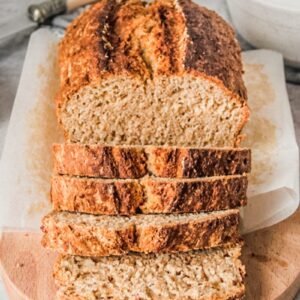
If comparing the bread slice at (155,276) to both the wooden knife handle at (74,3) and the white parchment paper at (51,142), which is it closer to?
the white parchment paper at (51,142)

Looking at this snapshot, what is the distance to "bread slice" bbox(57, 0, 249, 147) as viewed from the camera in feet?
14.3

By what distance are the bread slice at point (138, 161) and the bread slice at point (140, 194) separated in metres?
0.07

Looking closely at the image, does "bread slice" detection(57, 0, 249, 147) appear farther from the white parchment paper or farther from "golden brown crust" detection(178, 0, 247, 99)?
the white parchment paper

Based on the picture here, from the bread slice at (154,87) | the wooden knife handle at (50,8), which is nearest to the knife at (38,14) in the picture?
the wooden knife handle at (50,8)

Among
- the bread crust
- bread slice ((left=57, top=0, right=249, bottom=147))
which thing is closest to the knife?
the bread crust

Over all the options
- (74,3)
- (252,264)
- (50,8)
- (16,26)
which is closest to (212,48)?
(252,264)

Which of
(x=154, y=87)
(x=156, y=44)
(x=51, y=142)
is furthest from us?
(x=51, y=142)

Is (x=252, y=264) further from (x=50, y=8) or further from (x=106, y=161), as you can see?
(x=50, y=8)

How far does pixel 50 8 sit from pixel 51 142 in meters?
1.75

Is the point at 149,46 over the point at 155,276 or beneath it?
over

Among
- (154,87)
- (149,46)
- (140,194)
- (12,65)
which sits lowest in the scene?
(12,65)

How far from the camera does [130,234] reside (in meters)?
3.80

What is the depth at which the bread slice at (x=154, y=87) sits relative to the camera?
4363 millimetres

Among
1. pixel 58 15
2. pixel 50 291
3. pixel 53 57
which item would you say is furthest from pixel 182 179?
pixel 58 15
